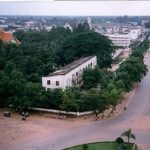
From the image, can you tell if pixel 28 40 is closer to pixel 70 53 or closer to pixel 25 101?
pixel 70 53

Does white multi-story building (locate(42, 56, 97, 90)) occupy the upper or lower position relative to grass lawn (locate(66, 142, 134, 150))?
upper

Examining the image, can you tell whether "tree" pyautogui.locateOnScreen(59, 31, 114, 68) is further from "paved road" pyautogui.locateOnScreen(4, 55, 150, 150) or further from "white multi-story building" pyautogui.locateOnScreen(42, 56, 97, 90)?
"paved road" pyautogui.locateOnScreen(4, 55, 150, 150)

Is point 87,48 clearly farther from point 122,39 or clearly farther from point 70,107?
point 122,39

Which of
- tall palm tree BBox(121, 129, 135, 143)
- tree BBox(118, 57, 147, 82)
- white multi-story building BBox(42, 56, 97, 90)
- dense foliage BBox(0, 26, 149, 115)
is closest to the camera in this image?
tall palm tree BBox(121, 129, 135, 143)

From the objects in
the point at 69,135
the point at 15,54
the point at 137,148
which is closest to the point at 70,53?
the point at 15,54

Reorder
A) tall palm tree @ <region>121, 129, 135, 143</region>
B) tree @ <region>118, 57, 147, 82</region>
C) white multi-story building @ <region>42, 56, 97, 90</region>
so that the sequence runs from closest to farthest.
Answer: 1. tall palm tree @ <region>121, 129, 135, 143</region>
2. white multi-story building @ <region>42, 56, 97, 90</region>
3. tree @ <region>118, 57, 147, 82</region>

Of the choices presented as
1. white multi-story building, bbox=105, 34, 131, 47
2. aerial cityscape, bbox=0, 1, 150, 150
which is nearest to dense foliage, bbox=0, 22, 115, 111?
aerial cityscape, bbox=0, 1, 150, 150

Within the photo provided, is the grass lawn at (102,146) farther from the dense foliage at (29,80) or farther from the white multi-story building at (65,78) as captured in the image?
the white multi-story building at (65,78)

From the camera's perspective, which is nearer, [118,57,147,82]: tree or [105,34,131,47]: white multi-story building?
[118,57,147,82]: tree
